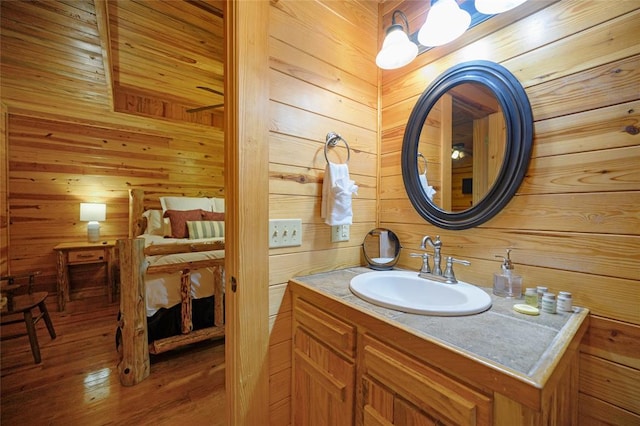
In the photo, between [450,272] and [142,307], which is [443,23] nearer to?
[450,272]

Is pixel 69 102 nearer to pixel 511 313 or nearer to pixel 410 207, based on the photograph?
pixel 410 207

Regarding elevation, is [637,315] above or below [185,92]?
below

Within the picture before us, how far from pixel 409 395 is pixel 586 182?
82 cm

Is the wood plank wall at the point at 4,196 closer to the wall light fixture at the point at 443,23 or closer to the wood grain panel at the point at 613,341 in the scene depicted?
the wall light fixture at the point at 443,23

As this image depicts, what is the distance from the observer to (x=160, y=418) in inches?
57.1

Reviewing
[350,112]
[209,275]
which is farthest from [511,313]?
[209,275]

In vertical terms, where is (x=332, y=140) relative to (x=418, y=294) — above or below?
above

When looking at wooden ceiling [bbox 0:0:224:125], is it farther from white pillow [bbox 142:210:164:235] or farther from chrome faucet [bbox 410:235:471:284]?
chrome faucet [bbox 410:235:471:284]

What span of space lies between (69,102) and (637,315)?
4.75 meters

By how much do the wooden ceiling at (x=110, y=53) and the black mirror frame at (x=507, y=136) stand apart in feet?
4.39

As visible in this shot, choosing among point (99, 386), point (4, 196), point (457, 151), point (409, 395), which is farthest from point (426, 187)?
point (4, 196)

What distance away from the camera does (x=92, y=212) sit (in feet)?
10.5

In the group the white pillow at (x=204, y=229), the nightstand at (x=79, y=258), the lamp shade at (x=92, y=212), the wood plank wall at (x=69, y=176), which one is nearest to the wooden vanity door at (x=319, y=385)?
the white pillow at (x=204, y=229)

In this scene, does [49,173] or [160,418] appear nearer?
[160,418]
